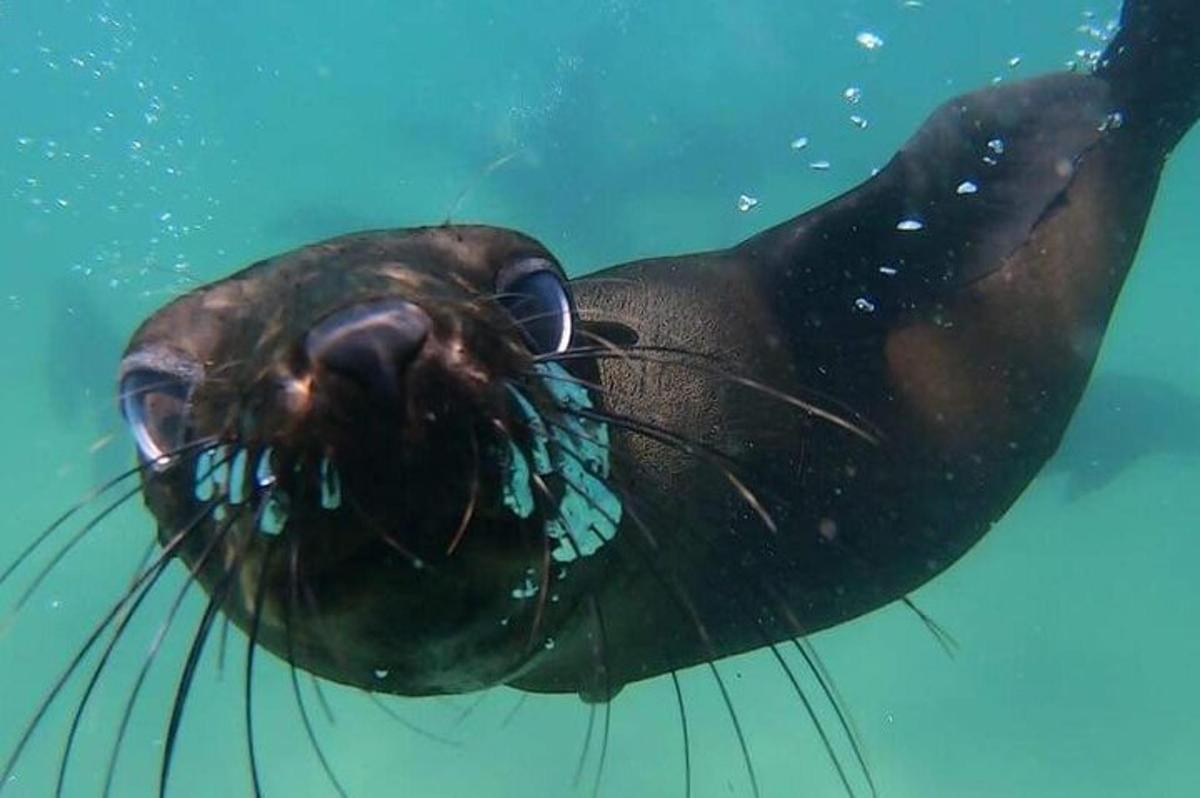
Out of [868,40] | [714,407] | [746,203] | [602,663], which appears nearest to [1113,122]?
[714,407]

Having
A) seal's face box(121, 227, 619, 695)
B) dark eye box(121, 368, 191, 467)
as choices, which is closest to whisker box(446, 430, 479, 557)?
seal's face box(121, 227, 619, 695)

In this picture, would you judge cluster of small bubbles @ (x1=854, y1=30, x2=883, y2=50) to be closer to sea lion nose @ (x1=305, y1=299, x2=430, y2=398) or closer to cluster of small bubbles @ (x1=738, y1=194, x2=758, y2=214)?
cluster of small bubbles @ (x1=738, y1=194, x2=758, y2=214)

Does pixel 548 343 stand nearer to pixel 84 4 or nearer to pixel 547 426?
pixel 547 426

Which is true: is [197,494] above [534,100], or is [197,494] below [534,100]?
below

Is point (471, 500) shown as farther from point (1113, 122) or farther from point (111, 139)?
point (111, 139)

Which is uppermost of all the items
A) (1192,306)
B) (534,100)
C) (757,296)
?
(534,100)

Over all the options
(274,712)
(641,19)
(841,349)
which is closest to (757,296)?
(841,349)

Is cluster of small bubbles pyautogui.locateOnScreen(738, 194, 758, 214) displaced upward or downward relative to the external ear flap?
upward
